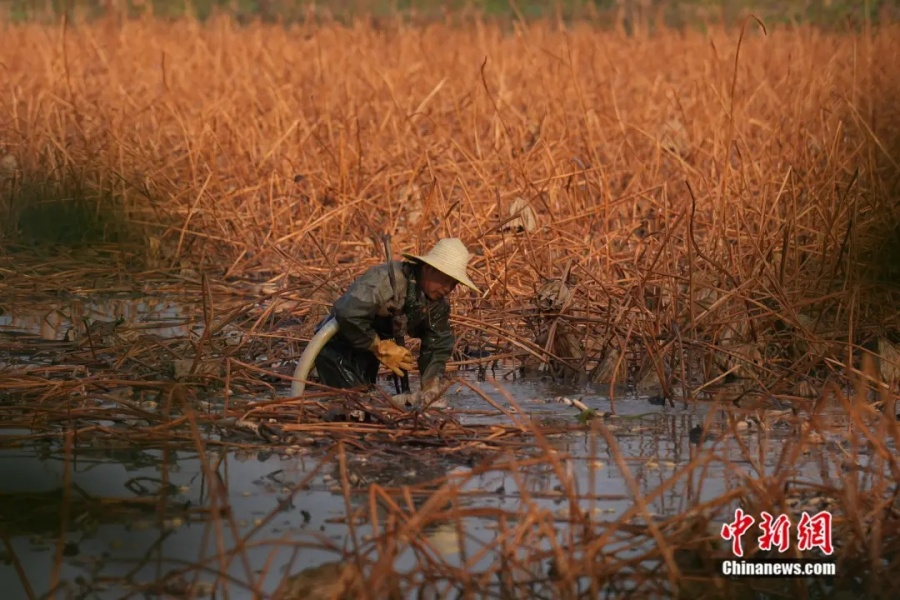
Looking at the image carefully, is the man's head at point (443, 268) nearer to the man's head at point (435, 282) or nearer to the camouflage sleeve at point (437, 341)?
the man's head at point (435, 282)

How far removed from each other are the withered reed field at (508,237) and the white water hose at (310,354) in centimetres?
20

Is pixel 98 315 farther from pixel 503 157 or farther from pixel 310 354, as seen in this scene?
pixel 503 157

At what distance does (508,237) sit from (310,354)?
2559 millimetres

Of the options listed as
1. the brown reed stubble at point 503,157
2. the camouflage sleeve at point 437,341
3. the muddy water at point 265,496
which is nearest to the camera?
the muddy water at point 265,496

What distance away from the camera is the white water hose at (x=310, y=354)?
570 cm

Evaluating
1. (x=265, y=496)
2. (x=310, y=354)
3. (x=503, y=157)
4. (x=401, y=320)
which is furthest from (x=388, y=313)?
(x=503, y=157)

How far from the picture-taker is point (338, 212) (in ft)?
29.2

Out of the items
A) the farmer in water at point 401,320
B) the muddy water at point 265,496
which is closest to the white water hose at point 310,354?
the farmer in water at point 401,320

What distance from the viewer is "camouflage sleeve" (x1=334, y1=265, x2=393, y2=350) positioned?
19.0 ft

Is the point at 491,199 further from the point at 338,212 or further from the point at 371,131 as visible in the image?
the point at 371,131

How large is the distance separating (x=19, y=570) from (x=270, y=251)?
552 cm

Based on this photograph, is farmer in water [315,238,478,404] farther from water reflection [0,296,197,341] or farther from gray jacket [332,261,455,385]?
water reflection [0,296,197,341]

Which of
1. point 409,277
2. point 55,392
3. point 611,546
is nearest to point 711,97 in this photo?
point 409,277

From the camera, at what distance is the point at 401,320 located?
5.93 metres
